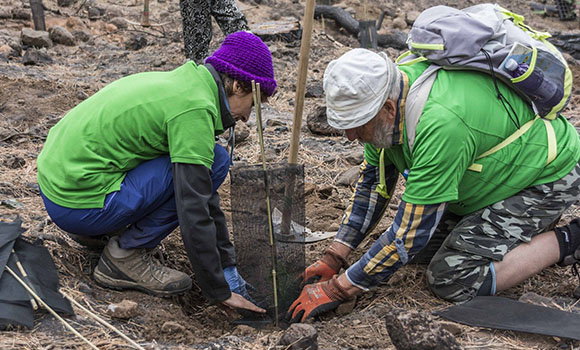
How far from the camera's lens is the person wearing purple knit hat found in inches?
96.3

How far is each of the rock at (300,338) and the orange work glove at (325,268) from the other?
79 centimetres

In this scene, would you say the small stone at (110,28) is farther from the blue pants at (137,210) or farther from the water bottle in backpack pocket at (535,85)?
the water bottle in backpack pocket at (535,85)

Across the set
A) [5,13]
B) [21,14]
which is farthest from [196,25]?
[5,13]

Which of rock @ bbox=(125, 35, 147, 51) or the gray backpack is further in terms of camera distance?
rock @ bbox=(125, 35, 147, 51)

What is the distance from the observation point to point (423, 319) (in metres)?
2.24

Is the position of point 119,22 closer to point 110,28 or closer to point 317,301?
point 110,28

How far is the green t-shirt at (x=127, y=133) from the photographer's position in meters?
2.43

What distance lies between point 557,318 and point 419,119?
1003 millimetres

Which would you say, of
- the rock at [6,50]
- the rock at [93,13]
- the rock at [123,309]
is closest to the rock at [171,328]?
the rock at [123,309]

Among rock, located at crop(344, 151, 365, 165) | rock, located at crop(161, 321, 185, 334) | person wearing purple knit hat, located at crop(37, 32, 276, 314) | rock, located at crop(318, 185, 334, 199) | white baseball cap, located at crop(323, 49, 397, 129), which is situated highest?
white baseball cap, located at crop(323, 49, 397, 129)

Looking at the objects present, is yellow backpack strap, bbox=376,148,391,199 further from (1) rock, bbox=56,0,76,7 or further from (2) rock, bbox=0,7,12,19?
(1) rock, bbox=56,0,76,7

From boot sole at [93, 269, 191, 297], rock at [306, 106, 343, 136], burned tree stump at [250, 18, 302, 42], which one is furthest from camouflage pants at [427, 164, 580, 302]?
burned tree stump at [250, 18, 302, 42]

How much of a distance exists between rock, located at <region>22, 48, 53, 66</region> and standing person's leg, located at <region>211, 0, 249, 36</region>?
2758 millimetres

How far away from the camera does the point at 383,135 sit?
2613 millimetres
